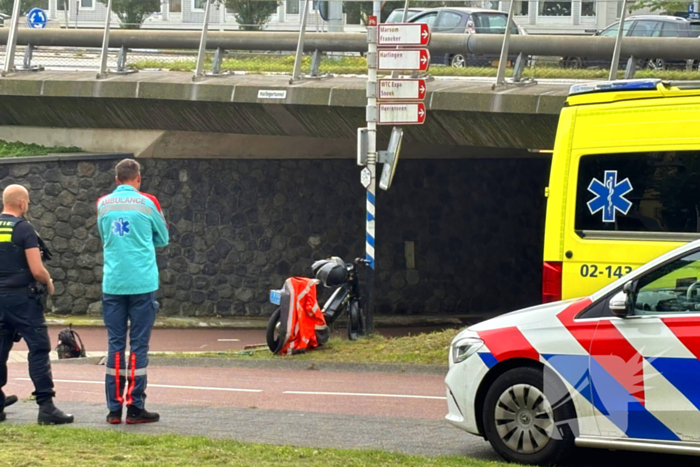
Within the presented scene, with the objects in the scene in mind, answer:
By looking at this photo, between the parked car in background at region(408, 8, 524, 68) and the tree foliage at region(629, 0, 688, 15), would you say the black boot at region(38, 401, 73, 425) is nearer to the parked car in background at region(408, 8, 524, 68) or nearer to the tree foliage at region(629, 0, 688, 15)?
the parked car in background at region(408, 8, 524, 68)

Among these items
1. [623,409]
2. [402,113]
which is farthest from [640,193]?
[402,113]

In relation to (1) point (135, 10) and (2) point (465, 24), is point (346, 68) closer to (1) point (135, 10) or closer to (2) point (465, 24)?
(2) point (465, 24)

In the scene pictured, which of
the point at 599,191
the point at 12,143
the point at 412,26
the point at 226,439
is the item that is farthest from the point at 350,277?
the point at 12,143

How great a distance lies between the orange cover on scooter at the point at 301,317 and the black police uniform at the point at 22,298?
5.25 m

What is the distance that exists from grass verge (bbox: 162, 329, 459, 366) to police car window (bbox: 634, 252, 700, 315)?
5.54 m

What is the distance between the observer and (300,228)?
2083 centimetres

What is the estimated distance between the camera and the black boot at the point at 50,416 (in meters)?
7.71

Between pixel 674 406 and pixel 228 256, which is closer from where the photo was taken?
pixel 674 406

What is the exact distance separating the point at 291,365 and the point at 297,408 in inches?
134

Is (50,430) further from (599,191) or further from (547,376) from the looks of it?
(599,191)

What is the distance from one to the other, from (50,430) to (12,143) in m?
14.0

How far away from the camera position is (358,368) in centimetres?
1212

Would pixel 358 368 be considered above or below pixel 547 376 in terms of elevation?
below

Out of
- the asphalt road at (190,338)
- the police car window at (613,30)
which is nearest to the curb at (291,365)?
the asphalt road at (190,338)
